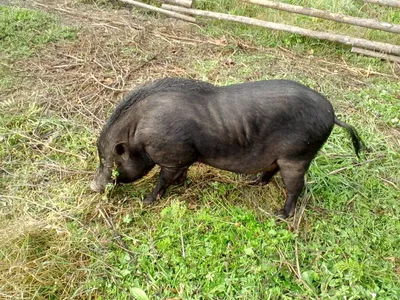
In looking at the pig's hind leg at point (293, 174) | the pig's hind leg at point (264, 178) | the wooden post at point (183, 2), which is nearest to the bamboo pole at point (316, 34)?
the wooden post at point (183, 2)

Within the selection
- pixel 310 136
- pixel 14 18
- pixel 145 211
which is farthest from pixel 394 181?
pixel 14 18

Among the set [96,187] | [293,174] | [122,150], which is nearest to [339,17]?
[293,174]

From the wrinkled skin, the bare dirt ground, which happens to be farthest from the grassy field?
the wrinkled skin

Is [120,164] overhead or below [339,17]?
below

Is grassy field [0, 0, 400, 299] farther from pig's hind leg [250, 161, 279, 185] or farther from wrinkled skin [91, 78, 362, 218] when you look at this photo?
wrinkled skin [91, 78, 362, 218]

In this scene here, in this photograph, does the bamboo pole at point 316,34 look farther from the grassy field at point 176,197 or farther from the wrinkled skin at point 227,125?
the wrinkled skin at point 227,125

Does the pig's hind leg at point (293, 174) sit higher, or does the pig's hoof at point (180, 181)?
the pig's hind leg at point (293, 174)

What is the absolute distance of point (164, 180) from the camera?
11.9ft

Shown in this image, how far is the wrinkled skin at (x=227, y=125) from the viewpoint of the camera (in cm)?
310

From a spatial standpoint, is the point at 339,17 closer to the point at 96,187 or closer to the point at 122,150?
the point at 122,150

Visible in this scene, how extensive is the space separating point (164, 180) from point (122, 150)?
0.47m

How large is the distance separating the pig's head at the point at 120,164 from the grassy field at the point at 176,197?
0.49 feet

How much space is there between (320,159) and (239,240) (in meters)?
1.48

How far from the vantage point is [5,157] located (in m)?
4.15
